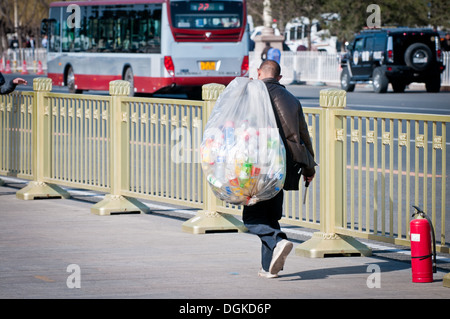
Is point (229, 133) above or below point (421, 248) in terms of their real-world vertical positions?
above

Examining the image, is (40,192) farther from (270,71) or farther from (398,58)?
(398,58)

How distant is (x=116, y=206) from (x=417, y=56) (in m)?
25.9

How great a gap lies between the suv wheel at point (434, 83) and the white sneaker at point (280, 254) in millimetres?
29661

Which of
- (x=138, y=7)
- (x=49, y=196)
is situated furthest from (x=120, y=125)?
(x=138, y=7)

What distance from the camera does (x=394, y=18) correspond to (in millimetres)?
51062

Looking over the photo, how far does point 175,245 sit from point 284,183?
6.15 feet

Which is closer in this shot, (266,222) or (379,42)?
(266,222)

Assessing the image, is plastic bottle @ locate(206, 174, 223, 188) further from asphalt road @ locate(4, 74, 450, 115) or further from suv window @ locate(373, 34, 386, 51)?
suv window @ locate(373, 34, 386, 51)

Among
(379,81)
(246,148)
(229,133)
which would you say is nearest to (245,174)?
(246,148)

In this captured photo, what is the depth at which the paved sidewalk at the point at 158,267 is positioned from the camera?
22.3ft

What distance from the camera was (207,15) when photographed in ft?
99.0

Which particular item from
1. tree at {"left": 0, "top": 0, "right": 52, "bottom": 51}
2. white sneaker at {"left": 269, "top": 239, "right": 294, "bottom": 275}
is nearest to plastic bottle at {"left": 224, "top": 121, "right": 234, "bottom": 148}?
white sneaker at {"left": 269, "top": 239, "right": 294, "bottom": 275}

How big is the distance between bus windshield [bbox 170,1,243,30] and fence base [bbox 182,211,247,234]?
20715 mm

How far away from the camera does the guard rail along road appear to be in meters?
7.95
